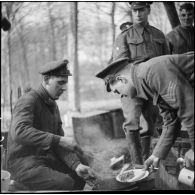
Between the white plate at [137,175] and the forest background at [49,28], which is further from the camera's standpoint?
the forest background at [49,28]

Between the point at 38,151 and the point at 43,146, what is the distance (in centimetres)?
11

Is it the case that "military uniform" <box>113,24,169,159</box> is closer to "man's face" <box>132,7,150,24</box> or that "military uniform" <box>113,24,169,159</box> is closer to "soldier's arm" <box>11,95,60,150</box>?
"man's face" <box>132,7,150,24</box>

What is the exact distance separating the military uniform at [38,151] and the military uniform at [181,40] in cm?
220

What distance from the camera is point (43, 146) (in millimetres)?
3512

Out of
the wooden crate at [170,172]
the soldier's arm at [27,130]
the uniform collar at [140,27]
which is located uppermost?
the uniform collar at [140,27]

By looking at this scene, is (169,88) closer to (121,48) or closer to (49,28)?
(121,48)

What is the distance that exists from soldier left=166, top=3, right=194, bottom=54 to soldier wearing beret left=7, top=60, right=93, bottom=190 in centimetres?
207

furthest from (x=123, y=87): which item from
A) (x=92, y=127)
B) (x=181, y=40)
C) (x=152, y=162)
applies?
(x=92, y=127)

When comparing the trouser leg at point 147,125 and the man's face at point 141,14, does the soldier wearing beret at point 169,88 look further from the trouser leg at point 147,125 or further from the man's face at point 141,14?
the man's face at point 141,14

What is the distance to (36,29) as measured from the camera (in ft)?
38.1

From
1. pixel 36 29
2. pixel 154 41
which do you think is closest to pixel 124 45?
pixel 154 41

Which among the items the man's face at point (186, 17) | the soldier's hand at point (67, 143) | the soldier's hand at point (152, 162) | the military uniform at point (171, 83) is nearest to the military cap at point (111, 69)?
the military uniform at point (171, 83)

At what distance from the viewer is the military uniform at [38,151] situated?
343 cm

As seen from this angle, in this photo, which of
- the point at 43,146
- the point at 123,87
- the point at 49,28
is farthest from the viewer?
the point at 49,28
